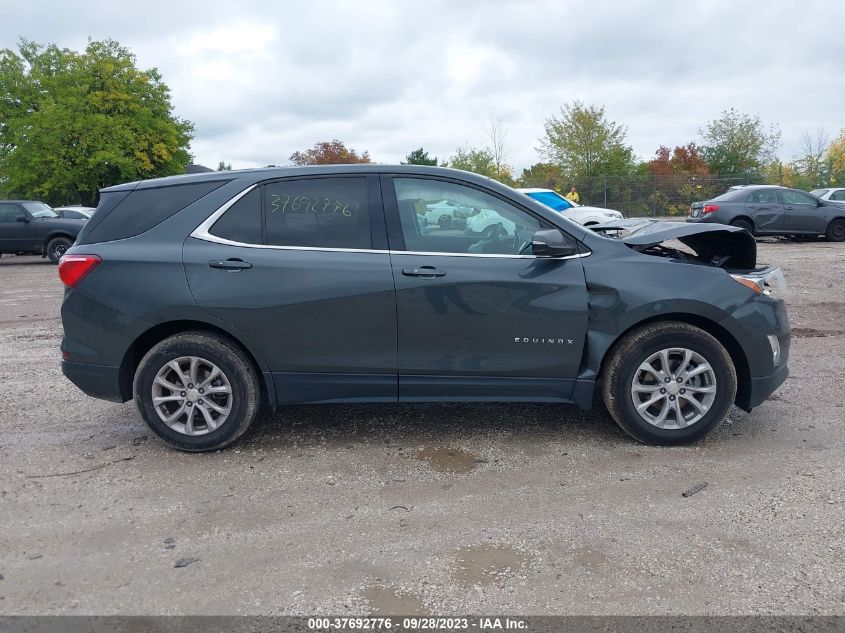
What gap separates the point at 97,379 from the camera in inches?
183

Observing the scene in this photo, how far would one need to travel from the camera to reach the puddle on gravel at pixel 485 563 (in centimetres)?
316

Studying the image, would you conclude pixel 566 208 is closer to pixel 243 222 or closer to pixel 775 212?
pixel 775 212

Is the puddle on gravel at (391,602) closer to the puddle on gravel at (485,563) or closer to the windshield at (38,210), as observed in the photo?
the puddle on gravel at (485,563)

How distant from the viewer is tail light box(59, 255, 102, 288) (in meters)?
4.59

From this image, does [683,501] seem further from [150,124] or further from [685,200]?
[150,124]

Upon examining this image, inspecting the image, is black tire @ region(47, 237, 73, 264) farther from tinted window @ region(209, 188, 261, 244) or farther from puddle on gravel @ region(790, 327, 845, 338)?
puddle on gravel @ region(790, 327, 845, 338)

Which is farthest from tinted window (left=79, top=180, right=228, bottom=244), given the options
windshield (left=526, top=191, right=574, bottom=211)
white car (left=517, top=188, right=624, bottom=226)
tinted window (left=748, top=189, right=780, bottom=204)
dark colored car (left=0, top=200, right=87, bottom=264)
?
tinted window (left=748, top=189, right=780, bottom=204)

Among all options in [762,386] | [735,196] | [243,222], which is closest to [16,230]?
[243,222]

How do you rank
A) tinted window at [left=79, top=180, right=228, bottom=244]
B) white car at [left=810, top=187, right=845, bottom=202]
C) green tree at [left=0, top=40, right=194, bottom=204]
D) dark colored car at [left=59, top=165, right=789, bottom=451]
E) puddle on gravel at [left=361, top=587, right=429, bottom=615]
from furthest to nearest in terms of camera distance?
green tree at [left=0, top=40, right=194, bottom=204] < white car at [left=810, top=187, right=845, bottom=202] < tinted window at [left=79, top=180, right=228, bottom=244] < dark colored car at [left=59, top=165, right=789, bottom=451] < puddle on gravel at [left=361, top=587, right=429, bottom=615]

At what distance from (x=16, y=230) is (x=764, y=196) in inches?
755

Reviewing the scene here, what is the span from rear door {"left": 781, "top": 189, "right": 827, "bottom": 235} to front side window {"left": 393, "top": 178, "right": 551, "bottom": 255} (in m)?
17.0

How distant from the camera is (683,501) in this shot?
387 cm

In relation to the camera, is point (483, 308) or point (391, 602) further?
point (483, 308)

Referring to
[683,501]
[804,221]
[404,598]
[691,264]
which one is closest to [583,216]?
[804,221]
